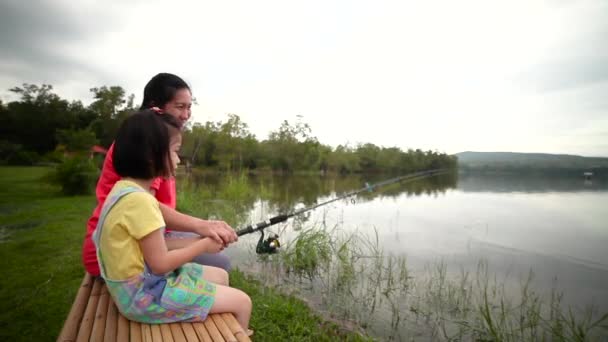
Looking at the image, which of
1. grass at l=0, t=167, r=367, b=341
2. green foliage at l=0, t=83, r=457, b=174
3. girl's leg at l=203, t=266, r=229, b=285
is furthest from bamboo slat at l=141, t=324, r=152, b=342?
green foliage at l=0, t=83, r=457, b=174

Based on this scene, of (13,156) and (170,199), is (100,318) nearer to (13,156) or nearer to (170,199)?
(170,199)

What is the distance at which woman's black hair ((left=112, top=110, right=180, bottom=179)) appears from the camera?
1.32 m

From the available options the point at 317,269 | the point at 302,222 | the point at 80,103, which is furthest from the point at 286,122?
the point at 317,269

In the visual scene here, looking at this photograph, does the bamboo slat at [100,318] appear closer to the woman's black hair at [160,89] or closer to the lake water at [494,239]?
the woman's black hair at [160,89]

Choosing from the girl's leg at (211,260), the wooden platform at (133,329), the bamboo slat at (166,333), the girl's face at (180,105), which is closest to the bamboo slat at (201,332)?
the wooden platform at (133,329)

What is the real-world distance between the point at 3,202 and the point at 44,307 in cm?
787

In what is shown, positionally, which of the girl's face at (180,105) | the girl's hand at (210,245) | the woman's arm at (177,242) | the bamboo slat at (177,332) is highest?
the girl's face at (180,105)

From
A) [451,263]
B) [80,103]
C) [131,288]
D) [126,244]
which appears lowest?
[451,263]

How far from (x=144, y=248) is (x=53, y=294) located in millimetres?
2912

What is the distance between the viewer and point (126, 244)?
124 centimetres

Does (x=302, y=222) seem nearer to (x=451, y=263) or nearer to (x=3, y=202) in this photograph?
(x=451, y=263)

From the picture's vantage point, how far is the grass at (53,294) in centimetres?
264

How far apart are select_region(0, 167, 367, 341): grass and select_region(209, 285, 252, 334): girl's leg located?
4.46 feet

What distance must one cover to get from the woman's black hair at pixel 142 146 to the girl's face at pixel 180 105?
43.0 inches
